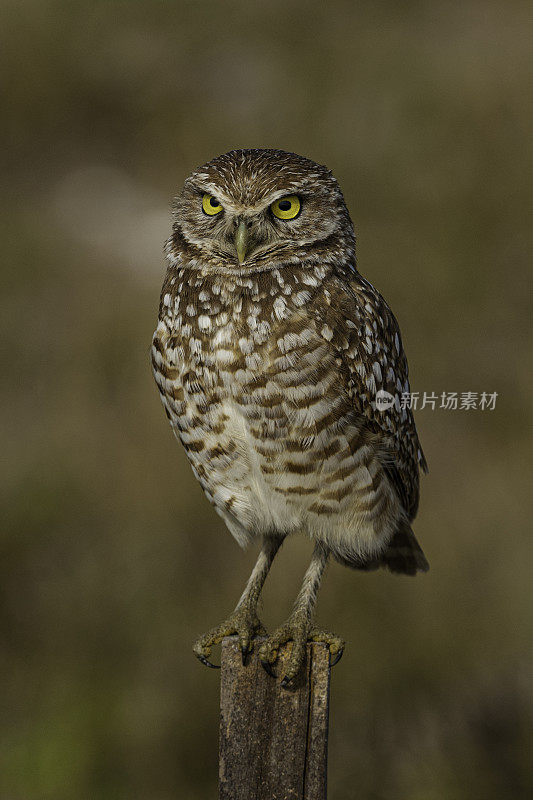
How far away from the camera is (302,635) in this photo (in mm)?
2643

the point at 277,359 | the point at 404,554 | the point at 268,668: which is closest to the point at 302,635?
the point at 268,668

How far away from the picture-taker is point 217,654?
116 inches

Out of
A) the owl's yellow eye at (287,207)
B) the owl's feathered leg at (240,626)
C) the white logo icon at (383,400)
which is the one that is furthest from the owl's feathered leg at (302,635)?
the owl's yellow eye at (287,207)

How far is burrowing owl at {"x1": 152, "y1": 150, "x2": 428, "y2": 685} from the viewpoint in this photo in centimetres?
248

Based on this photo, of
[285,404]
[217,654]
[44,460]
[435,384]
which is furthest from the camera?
[435,384]

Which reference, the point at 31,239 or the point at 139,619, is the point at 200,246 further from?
the point at 31,239

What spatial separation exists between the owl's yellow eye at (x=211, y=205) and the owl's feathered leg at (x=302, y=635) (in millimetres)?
1281

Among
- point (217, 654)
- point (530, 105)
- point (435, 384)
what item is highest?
point (530, 105)

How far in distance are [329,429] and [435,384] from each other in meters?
3.12

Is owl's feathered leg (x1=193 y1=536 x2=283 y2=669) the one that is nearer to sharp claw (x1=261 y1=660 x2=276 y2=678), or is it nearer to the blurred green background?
sharp claw (x1=261 y1=660 x2=276 y2=678)

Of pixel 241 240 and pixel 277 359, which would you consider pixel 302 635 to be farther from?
pixel 241 240

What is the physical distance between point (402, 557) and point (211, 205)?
161cm

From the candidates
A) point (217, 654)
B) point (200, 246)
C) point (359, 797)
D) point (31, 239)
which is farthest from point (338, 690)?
point (31, 239)

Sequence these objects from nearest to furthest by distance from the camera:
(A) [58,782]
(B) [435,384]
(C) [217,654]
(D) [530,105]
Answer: (C) [217,654]
(A) [58,782]
(B) [435,384]
(D) [530,105]
